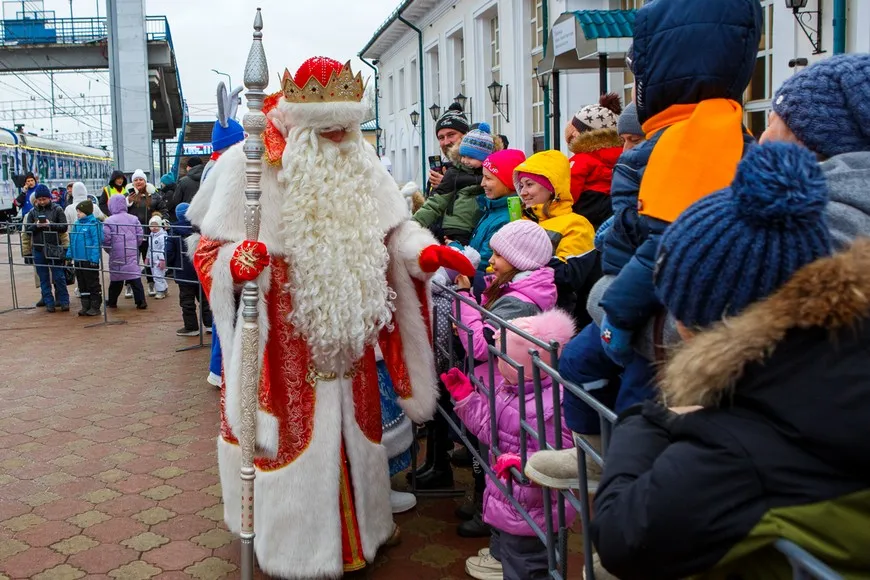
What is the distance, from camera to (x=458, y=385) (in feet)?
11.3

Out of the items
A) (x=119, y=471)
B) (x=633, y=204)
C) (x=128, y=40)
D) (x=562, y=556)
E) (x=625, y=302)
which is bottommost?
(x=119, y=471)

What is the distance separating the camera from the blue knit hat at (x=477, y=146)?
4.86 metres

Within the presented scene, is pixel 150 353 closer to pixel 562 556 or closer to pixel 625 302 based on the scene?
pixel 562 556

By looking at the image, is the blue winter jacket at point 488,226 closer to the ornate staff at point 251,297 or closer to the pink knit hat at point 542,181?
the pink knit hat at point 542,181

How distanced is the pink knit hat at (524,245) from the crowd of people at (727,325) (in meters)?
0.79

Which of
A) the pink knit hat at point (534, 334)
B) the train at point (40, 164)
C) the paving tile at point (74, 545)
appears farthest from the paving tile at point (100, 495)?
the train at point (40, 164)

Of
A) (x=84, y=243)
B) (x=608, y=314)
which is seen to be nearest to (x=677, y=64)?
(x=608, y=314)

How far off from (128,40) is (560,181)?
2227 cm

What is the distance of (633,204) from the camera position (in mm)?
2055

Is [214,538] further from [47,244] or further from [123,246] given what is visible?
[47,244]

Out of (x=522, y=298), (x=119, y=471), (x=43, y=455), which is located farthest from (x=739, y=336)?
(x=43, y=455)

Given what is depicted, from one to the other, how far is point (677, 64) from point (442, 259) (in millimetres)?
1590

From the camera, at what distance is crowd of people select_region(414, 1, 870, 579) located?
1155 millimetres

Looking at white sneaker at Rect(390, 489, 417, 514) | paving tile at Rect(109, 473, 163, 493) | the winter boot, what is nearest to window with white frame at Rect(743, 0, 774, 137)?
white sneaker at Rect(390, 489, 417, 514)
